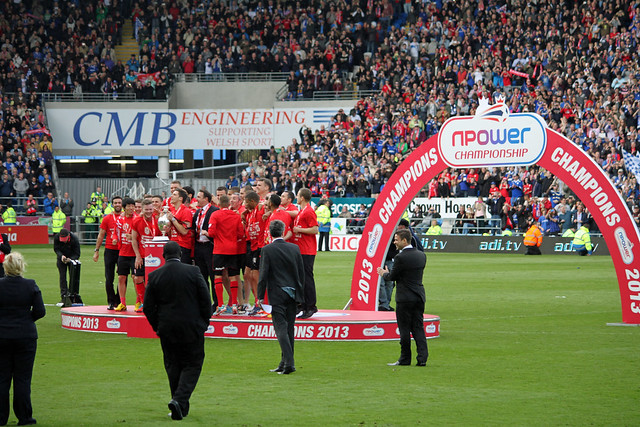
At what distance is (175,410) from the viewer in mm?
9047

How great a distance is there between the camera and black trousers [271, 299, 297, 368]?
11.7m

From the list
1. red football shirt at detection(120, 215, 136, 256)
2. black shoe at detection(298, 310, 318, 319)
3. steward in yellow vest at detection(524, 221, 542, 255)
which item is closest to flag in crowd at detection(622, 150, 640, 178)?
steward in yellow vest at detection(524, 221, 542, 255)

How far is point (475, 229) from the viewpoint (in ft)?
127

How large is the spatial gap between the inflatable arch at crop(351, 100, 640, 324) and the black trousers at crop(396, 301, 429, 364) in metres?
5.21

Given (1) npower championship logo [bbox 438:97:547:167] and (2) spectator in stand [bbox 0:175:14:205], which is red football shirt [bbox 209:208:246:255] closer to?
(1) npower championship logo [bbox 438:97:547:167]

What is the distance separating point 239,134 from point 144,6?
11258mm

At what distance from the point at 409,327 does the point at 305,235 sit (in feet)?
9.26

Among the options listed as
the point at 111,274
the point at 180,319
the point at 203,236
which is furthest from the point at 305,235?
the point at 180,319

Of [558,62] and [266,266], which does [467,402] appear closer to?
[266,266]

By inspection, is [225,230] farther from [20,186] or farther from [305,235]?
[20,186]

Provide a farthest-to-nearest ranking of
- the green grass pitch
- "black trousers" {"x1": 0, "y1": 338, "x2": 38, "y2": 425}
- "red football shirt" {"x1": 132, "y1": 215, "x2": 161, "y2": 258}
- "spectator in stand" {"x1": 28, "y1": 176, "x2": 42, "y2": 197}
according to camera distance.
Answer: "spectator in stand" {"x1": 28, "y1": 176, "x2": 42, "y2": 197} < "red football shirt" {"x1": 132, "y1": 215, "x2": 161, "y2": 258} < the green grass pitch < "black trousers" {"x1": 0, "y1": 338, "x2": 38, "y2": 425}

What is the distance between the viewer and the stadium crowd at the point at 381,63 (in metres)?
38.4

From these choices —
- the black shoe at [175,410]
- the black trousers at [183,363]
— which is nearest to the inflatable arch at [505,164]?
the black trousers at [183,363]

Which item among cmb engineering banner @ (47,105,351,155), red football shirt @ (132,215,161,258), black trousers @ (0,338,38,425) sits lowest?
black trousers @ (0,338,38,425)
